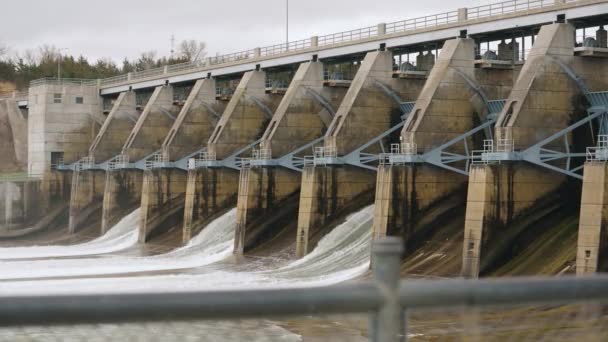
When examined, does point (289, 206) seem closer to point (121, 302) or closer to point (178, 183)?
point (178, 183)

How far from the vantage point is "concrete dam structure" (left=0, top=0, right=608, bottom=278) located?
33.5 m

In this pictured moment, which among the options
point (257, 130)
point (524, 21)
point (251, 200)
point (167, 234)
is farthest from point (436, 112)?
point (167, 234)

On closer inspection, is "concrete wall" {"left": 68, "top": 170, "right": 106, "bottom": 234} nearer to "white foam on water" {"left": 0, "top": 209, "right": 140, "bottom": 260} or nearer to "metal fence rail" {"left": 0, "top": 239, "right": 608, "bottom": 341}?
"white foam on water" {"left": 0, "top": 209, "right": 140, "bottom": 260}

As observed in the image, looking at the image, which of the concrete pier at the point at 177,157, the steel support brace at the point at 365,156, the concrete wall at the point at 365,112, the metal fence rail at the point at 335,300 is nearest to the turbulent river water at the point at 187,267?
the steel support brace at the point at 365,156

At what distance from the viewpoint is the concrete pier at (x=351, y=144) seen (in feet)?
139

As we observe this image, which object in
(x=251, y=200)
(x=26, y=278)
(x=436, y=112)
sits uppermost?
(x=436, y=112)

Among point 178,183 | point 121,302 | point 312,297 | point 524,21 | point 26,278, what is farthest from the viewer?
point 178,183

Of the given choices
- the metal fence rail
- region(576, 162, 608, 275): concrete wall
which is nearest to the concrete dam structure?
region(576, 162, 608, 275): concrete wall

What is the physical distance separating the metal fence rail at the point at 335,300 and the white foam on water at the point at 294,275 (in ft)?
104

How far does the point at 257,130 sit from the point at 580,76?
2161 centimetres

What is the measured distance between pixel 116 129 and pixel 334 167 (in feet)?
85.0

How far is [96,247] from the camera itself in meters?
56.2

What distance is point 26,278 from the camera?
4331 cm

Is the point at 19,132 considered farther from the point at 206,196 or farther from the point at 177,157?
the point at 206,196
